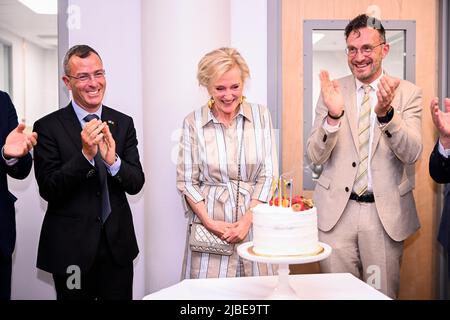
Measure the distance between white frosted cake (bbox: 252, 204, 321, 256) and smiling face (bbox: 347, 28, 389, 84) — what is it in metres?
0.98

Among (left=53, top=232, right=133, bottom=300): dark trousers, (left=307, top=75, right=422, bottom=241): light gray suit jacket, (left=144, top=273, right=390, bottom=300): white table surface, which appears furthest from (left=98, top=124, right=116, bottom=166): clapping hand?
(left=307, top=75, right=422, bottom=241): light gray suit jacket

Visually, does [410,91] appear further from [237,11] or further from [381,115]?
[237,11]

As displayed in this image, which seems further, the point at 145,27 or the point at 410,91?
the point at 145,27

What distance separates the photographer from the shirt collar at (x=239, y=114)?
2.25 m

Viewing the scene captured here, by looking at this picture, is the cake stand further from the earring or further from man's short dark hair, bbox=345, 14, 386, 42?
man's short dark hair, bbox=345, 14, 386, 42

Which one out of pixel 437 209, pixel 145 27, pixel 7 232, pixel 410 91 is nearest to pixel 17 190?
pixel 7 232

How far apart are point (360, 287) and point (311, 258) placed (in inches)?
9.9

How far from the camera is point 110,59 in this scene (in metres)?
Result: 2.35

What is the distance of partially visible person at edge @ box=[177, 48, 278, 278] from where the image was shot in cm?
216

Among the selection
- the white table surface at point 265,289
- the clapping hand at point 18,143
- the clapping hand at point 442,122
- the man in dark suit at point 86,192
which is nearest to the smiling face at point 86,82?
the man in dark suit at point 86,192

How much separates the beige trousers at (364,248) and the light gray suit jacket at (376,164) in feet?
0.12

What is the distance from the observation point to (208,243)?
213 cm
